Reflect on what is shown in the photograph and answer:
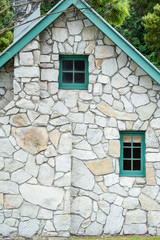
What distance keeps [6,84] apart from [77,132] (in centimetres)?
226

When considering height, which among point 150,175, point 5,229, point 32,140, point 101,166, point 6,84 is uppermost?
point 6,84

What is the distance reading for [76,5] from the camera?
8430 millimetres

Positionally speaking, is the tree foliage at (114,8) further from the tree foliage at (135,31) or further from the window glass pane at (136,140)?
the tree foliage at (135,31)

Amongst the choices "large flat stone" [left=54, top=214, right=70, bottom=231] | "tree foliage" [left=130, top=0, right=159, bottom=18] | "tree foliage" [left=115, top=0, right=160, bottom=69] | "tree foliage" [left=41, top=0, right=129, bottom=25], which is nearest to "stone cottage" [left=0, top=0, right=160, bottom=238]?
"large flat stone" [left=54, top=214, right=70, bottom=231]

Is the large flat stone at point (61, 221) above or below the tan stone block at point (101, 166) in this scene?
below

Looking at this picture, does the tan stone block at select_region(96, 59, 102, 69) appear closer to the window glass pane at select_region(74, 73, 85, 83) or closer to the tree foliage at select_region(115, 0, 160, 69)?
the window glass pane at select_region(74, 73, 85, 83)

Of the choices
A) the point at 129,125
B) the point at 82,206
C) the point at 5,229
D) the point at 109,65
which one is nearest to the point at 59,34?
the point at 109,65

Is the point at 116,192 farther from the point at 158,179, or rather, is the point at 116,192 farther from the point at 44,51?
the point at 44,51

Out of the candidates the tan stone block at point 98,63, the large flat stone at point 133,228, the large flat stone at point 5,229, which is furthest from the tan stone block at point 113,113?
the large flat stone at point 5,229

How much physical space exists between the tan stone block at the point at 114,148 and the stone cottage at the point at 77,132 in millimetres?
25

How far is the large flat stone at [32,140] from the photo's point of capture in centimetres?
841

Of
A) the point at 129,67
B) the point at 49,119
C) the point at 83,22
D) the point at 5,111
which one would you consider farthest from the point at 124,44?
the point at 5,111

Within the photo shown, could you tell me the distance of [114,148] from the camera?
884cm

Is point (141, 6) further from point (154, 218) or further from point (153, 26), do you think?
point (154, 218)
